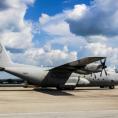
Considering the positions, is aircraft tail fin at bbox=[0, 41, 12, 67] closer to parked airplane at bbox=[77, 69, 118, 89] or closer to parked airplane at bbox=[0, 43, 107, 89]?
parked airplane at bbox=[0, 43, 107, 89]

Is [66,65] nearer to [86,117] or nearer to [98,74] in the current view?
[98,74]

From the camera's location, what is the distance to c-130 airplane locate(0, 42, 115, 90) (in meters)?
42.8

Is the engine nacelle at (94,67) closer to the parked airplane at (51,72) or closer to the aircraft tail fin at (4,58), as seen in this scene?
the parked airplane at (51,72)

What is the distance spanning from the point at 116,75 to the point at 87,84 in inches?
220

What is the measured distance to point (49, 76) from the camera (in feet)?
145

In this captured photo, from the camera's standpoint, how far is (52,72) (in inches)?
1747

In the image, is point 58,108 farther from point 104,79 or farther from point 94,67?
point 104,79

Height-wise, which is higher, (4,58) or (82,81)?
(4,58)

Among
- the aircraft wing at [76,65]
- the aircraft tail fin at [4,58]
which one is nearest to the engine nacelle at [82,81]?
the aircraft wing at [76,65]

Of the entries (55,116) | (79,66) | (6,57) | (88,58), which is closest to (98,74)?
(79,66)

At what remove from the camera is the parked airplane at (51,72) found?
1687 inches

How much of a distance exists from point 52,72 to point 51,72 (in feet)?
0.47

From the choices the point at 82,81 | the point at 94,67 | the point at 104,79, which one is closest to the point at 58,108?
the point at 94,67

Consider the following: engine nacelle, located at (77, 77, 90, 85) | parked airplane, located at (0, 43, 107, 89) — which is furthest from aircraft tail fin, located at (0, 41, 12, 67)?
engine nacelle, located at (77, 77, 90, 85)
